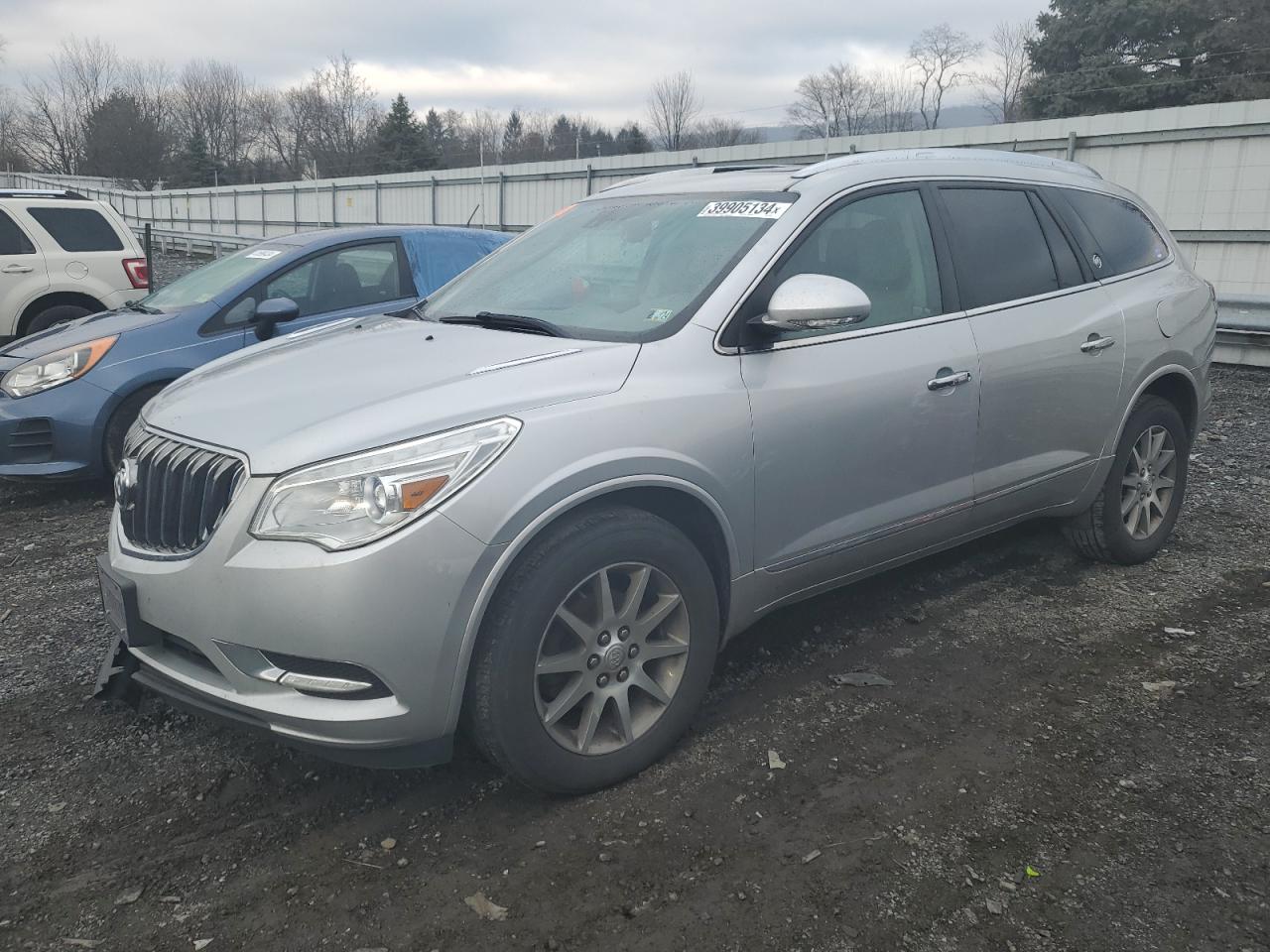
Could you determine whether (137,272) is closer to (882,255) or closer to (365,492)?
(882,255)

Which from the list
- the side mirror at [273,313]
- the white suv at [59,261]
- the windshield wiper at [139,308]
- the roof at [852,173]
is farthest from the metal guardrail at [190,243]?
the roof at [852,173]

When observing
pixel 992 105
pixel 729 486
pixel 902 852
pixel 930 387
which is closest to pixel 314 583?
pixel 729 486

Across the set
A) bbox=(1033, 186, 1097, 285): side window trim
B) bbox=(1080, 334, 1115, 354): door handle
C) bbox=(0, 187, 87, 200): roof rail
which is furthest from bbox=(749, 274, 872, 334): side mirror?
bbox=(0, 187, 87, 200): roof rail

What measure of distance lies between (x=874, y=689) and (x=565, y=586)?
4.90 ft

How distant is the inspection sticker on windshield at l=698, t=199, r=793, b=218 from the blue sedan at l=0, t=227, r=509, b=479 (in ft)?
10.6

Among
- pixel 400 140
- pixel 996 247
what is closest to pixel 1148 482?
pixel 996 247

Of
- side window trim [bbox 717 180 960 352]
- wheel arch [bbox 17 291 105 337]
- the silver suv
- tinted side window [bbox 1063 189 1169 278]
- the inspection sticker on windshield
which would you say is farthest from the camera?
wheel arch [bbox 17 291 105 337]

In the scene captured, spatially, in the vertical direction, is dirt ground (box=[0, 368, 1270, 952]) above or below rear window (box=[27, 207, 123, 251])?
below

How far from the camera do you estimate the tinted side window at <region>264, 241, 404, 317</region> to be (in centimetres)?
675

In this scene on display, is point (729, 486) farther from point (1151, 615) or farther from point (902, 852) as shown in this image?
point (1151, 615)

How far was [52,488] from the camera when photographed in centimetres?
679

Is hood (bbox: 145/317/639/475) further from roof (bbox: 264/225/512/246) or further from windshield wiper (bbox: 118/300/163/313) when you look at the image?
windshield wiper (bbox: 118/300/163/313)

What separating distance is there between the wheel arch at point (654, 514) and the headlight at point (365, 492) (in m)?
0.24

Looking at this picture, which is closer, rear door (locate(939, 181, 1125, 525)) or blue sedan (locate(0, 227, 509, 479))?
rear door (locate(939, 181, 1125, 525))
